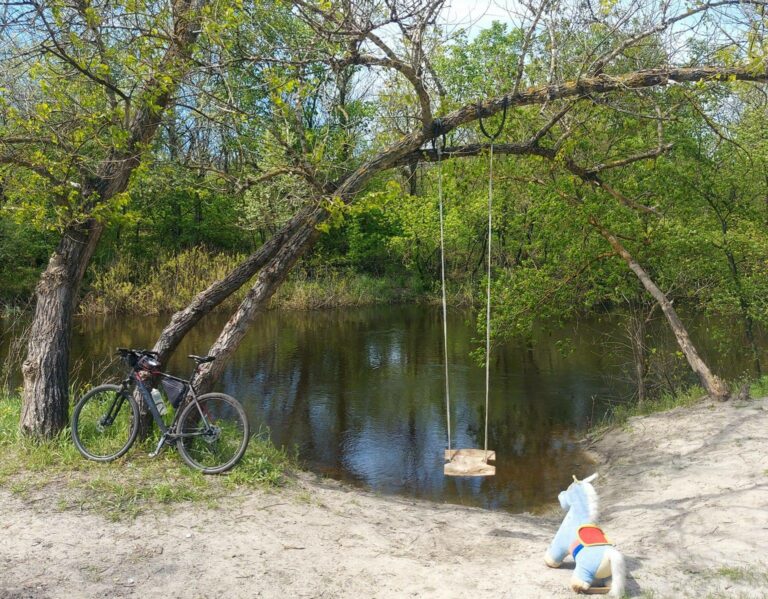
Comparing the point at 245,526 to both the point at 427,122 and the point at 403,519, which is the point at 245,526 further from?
the point at 427,122

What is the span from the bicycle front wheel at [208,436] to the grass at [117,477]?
0.38 ft

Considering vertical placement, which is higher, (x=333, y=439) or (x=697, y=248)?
(x=697, y=248)

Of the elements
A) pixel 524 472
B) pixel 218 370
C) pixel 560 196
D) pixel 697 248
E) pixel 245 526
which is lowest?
pixel 524 472

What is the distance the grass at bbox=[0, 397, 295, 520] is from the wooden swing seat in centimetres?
165

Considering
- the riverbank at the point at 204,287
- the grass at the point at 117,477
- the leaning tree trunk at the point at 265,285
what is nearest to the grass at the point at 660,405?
the leaning tree trunk at the point at 265,285

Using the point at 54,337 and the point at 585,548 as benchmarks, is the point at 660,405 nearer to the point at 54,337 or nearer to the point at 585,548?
the point at 585,548

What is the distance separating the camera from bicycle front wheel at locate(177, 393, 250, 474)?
6180 millimetres

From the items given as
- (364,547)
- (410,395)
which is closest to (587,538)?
(364,547)

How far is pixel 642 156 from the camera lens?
8383 millimetres

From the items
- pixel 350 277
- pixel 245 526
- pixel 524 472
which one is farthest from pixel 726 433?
pixel 350 277

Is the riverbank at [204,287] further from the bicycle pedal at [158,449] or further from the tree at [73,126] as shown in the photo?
the bicycle pedal at [158,449]

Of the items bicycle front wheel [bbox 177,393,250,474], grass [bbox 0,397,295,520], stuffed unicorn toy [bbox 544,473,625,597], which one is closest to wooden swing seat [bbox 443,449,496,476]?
stuffed unicorn toy [bbox 544,473,625,597]

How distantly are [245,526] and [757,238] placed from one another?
9.52 m

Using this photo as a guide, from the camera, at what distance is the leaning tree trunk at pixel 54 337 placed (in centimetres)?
673
